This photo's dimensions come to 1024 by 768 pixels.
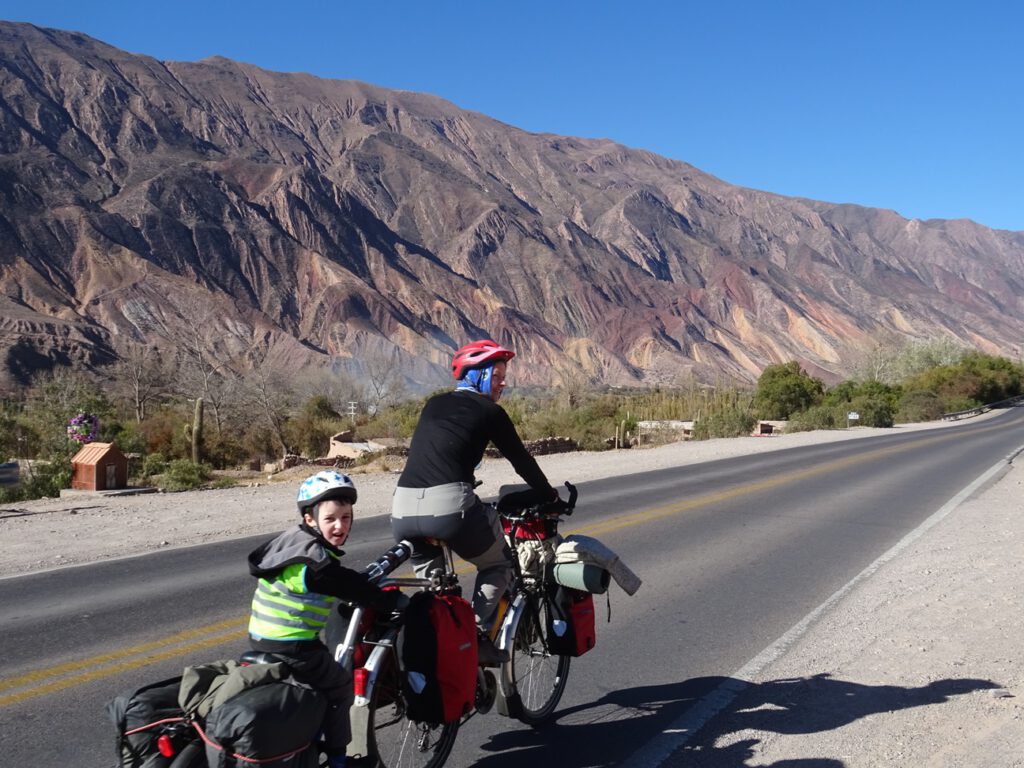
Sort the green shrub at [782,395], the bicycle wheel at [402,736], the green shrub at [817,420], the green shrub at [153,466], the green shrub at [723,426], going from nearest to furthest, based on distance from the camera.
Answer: the bicycle wheel at [402,736]
the green shrub at [153,466]
the green shrub at [723,426]
the green shrub at [817,420]
the green shrub at [782,395]

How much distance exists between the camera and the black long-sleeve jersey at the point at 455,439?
453 cm

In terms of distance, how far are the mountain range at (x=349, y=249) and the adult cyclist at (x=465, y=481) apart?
188 feet

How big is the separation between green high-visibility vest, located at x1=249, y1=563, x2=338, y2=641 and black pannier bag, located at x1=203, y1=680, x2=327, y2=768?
0.87 ft

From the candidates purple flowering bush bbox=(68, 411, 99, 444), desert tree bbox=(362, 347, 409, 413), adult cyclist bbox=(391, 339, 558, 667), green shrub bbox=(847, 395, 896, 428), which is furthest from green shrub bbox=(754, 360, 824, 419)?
adult cyclist bbox=(391, 339, 558, 667)

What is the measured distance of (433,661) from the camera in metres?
3.92

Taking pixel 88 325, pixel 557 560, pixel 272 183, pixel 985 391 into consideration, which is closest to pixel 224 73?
pixel 272 183

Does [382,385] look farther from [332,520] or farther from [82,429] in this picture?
[332,520]

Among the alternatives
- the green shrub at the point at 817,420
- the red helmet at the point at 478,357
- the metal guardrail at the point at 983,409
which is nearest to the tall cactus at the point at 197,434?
the red helmet at the point at 478,357

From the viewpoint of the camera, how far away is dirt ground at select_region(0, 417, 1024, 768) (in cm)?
492

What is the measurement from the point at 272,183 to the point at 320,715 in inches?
4068

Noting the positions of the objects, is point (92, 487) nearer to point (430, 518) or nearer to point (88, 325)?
point (430, 518)

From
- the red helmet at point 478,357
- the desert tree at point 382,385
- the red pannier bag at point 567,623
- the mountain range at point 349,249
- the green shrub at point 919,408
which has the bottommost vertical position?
the green shrub at point 919,408

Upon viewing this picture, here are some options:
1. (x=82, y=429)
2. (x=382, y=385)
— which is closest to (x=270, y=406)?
(x=82, y=429)

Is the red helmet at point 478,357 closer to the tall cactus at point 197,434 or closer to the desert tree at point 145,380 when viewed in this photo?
the tall cactus at point 197,434
